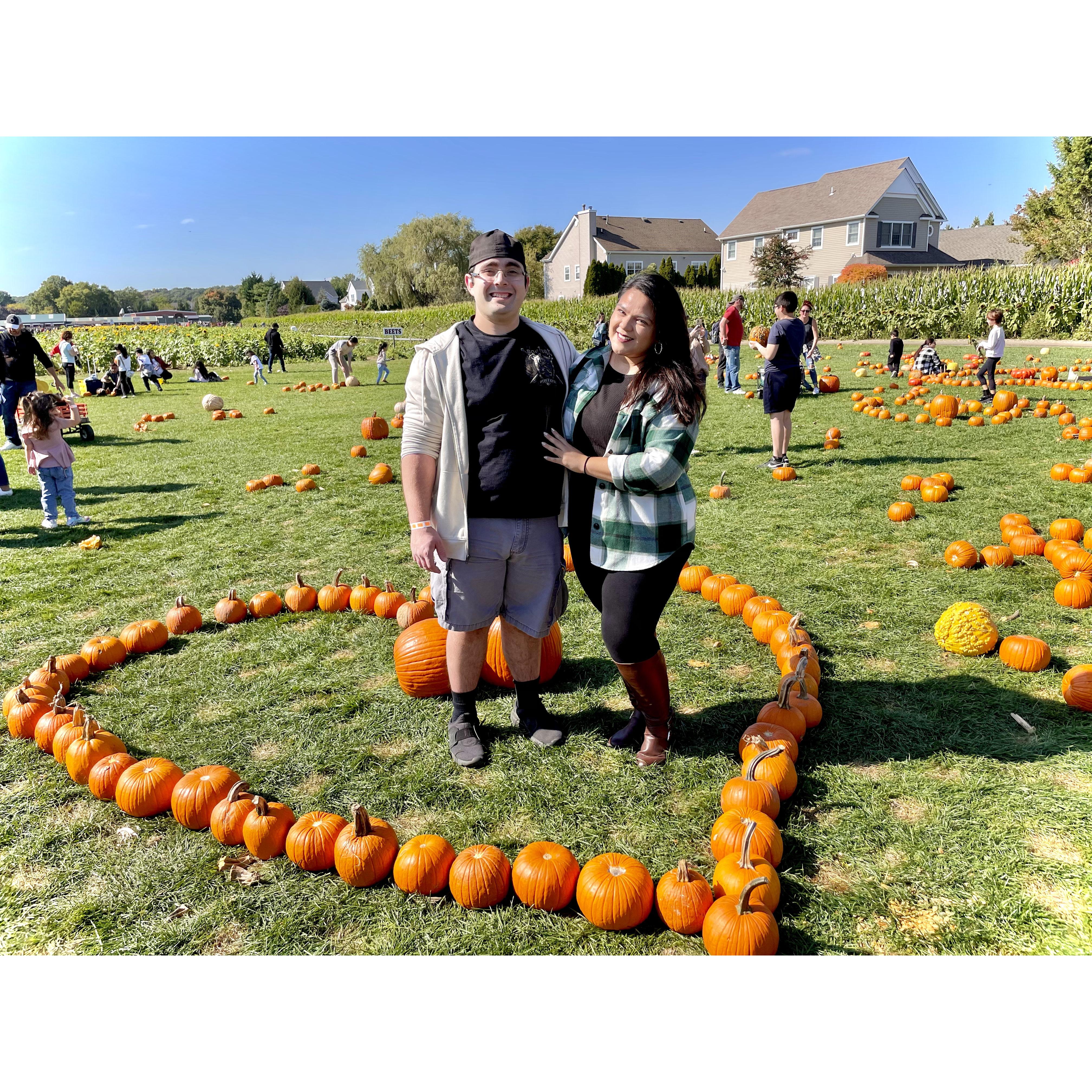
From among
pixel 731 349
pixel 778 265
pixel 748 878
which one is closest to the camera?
pixel 748 878

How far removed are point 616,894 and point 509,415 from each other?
1.97m

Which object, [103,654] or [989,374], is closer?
[103,654]

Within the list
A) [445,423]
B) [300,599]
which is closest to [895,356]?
[300,599]

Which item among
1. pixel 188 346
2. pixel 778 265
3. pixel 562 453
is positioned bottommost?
pixel 562 453

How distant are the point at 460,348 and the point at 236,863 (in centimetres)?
234

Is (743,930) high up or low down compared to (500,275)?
down

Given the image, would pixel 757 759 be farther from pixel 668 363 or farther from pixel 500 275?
pixel 500 275

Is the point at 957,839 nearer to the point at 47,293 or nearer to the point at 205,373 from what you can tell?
the point at 205,373

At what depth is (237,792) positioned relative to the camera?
123 inches

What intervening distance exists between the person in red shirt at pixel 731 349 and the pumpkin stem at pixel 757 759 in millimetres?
13075

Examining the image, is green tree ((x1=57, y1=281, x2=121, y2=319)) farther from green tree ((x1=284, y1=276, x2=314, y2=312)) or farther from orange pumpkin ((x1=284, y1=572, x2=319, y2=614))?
orange pumpkin ((x1=284, y1=572, x2=319, y2=614))

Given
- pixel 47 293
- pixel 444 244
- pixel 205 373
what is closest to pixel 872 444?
pixel 205 373

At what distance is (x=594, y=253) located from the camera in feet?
211

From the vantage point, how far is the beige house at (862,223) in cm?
4616
